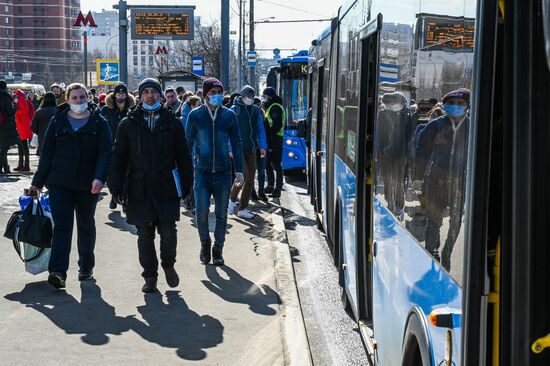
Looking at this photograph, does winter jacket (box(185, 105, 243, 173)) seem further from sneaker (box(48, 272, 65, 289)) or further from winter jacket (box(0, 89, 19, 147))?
winter jacket (box(0, 89, 19, 147))

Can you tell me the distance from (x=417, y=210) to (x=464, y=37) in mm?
941

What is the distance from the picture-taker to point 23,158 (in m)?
20.8

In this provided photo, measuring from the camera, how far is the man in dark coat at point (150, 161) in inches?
314

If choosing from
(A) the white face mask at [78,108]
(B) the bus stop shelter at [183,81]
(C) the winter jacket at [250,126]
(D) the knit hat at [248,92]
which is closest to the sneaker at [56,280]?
(A) the white face mask at [78,108]

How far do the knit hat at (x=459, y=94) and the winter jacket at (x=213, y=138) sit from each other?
6.23 meters

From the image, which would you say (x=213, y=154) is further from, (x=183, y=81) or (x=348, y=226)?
(x=183, y=81)

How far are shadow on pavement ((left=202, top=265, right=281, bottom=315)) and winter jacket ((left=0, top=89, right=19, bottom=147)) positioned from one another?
10.8m

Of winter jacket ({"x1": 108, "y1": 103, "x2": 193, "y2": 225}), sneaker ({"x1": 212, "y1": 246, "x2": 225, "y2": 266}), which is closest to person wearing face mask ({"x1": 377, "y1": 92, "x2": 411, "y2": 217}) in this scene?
winter jacket ({"x1": 108, "y1": 103, "x2": 193, "y2": 225})

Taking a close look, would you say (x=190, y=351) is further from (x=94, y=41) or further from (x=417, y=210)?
(x=94, y=41)

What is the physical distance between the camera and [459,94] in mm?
3168

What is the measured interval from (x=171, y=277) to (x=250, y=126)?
5.79 meters

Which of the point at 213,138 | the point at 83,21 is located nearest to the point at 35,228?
the point at 213,138

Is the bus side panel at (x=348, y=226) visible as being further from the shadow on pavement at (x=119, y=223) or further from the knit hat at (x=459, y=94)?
the shadow on pavement at (x=119, y=223)

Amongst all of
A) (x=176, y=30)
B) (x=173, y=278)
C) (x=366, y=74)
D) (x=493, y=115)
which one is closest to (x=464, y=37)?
(x=493, y=115)
